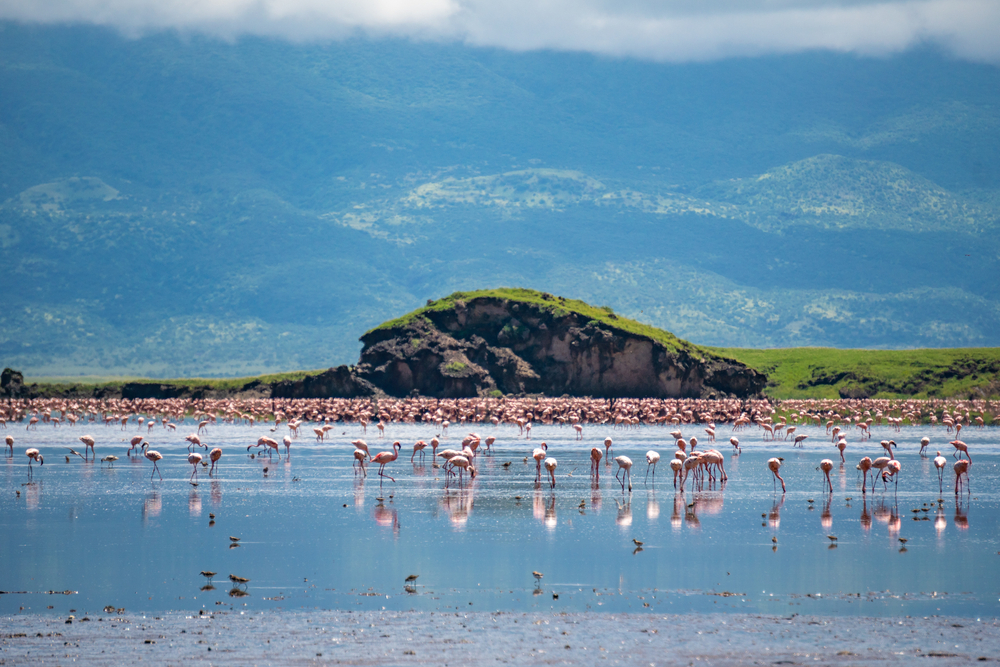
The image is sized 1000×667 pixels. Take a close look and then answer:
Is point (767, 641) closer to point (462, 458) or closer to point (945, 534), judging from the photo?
point (945, 534)

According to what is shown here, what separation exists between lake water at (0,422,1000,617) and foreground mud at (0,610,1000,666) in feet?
2.10

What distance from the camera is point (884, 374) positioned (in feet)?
316

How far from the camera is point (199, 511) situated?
910 inches

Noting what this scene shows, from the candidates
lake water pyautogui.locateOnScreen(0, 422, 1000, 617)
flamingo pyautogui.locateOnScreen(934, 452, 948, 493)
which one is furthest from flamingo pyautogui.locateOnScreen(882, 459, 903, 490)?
flamingo pyautogui.locateOnScreen(934, 452, 948, 493)

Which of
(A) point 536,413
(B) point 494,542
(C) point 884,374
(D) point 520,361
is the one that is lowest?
(B) point 494,542

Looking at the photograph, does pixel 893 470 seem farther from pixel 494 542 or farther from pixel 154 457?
pixel 154 457

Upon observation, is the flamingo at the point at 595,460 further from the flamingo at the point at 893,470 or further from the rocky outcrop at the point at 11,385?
the rocky outcrop at the point at 11,385

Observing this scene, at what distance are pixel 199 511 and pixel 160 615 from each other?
914 centimetres

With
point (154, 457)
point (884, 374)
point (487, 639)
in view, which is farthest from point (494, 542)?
point (884, 374)

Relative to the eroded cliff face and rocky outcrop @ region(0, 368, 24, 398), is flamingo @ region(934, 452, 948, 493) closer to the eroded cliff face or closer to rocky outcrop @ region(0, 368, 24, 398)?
the eroded cliff face

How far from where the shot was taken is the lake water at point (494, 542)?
1528cm

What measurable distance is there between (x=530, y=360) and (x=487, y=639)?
71.3 m

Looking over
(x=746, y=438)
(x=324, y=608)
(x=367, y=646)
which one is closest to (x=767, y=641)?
(x=367, y=646)

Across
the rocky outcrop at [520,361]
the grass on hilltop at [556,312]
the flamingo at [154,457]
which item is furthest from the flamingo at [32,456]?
the grass on hilltop at [556,312]
